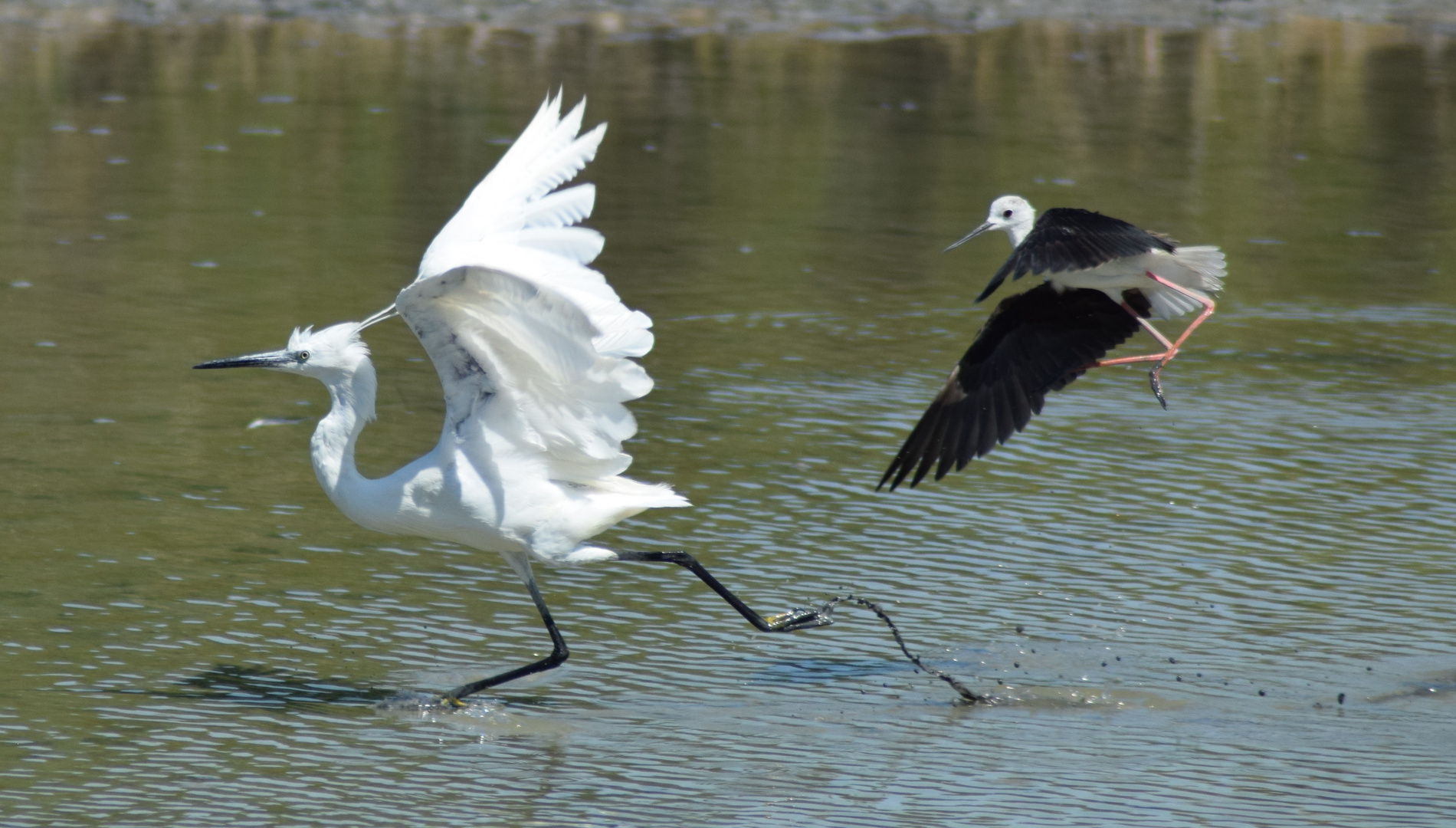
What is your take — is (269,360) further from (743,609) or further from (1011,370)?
(1011,370)

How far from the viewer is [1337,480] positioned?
9.07 metres

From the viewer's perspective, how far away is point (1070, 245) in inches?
284

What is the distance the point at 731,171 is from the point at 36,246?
18.2 feet

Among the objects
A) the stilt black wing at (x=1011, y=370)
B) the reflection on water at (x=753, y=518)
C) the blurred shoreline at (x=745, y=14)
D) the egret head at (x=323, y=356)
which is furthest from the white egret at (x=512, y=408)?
the blurred shoreline at (x=745, y=14)

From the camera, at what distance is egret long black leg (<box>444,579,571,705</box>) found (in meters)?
6.43

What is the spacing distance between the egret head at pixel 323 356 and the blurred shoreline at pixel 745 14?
16443 millimetres

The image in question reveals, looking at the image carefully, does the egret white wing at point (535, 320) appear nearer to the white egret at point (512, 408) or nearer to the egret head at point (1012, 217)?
the white egret at point (512, 408)

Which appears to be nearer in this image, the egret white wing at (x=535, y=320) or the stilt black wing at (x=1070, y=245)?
the egret white wing at (x=535, y=320)

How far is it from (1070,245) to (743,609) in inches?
69.3

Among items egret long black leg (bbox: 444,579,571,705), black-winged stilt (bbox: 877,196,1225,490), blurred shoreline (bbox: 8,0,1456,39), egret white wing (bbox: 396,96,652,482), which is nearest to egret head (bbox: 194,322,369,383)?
egret white wing (bbox: 396,96,652,482)

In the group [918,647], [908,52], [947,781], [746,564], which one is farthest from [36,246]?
[908,52]

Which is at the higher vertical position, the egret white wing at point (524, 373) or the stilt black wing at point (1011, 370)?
the egret white wing at point (524, 373)

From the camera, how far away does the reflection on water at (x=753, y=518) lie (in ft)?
19.8

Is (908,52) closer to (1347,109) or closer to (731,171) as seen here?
(1347,109)
